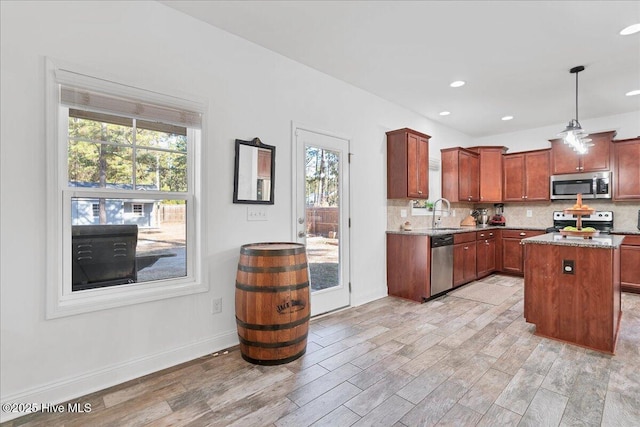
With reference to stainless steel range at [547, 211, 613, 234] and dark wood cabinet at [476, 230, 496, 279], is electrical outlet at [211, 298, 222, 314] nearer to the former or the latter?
dark wood cabinet at [476, 230, 496, 279]

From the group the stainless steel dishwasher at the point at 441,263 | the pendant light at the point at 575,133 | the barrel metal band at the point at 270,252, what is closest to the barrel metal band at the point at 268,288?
the barrel metal band at the point at 270,252

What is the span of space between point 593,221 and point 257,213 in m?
5.37

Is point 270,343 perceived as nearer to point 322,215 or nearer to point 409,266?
point 322,215

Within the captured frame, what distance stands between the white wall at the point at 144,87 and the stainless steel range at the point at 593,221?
4430 mm

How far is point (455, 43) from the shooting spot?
9.06 feet

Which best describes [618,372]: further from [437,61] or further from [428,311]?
[437,61]

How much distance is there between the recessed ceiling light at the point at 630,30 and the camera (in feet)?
8.15

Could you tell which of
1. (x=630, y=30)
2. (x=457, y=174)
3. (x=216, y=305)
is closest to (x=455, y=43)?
(x=630, y=30)

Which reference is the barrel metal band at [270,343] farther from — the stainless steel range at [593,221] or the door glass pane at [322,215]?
the stainless steel range at [593,221]

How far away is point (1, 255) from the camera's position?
1690 mm

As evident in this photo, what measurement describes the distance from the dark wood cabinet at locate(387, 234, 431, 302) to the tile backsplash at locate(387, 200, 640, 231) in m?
0.32

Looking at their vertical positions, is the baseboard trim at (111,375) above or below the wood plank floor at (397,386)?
above

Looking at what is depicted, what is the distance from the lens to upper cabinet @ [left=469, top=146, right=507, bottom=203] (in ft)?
18.5

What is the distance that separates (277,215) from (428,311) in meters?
2.03
